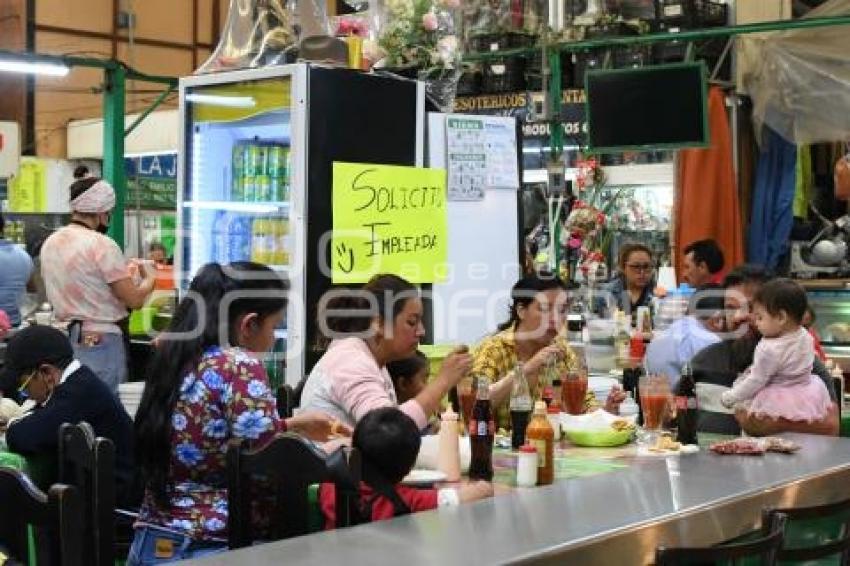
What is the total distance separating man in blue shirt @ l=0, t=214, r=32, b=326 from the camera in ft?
26.6

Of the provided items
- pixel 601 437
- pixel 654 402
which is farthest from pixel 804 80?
pixel 601 437

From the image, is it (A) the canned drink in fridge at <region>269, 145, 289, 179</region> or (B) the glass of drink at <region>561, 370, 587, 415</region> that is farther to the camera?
(A) the canned drink in fridge at <region>269, 145, 289, 179</region>

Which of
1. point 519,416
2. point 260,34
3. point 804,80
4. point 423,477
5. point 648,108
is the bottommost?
point 423,477

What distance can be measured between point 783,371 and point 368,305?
1705 millimetres

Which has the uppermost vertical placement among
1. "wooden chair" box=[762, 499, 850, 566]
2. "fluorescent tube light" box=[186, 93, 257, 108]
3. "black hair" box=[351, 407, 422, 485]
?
"fluorescent tube light" box=[186, 93, 257, 108]

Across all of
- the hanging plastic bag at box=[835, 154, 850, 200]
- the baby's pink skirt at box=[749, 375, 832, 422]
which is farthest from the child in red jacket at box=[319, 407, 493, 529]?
the hanging plastic bag at box=[835, 154, 850, 200]

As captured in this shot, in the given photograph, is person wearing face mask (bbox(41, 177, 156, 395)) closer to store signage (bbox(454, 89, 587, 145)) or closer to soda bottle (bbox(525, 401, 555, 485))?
soda bottle (bbox(525, 401, 555, 485))

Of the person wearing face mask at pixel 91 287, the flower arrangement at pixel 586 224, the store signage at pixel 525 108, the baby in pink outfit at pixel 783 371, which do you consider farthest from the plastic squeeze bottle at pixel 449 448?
the store signage at pixel 525 108

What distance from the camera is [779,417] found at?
454 cm

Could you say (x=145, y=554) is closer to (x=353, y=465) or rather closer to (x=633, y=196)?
(x=353, y=465)

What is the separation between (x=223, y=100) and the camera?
548cm

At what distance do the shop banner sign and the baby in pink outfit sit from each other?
10.8 meters

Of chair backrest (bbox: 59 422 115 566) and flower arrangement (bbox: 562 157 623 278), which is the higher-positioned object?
flower arrangement (bbox: 562 157 623 278)

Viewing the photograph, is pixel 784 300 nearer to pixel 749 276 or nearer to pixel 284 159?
pixel 749 276
